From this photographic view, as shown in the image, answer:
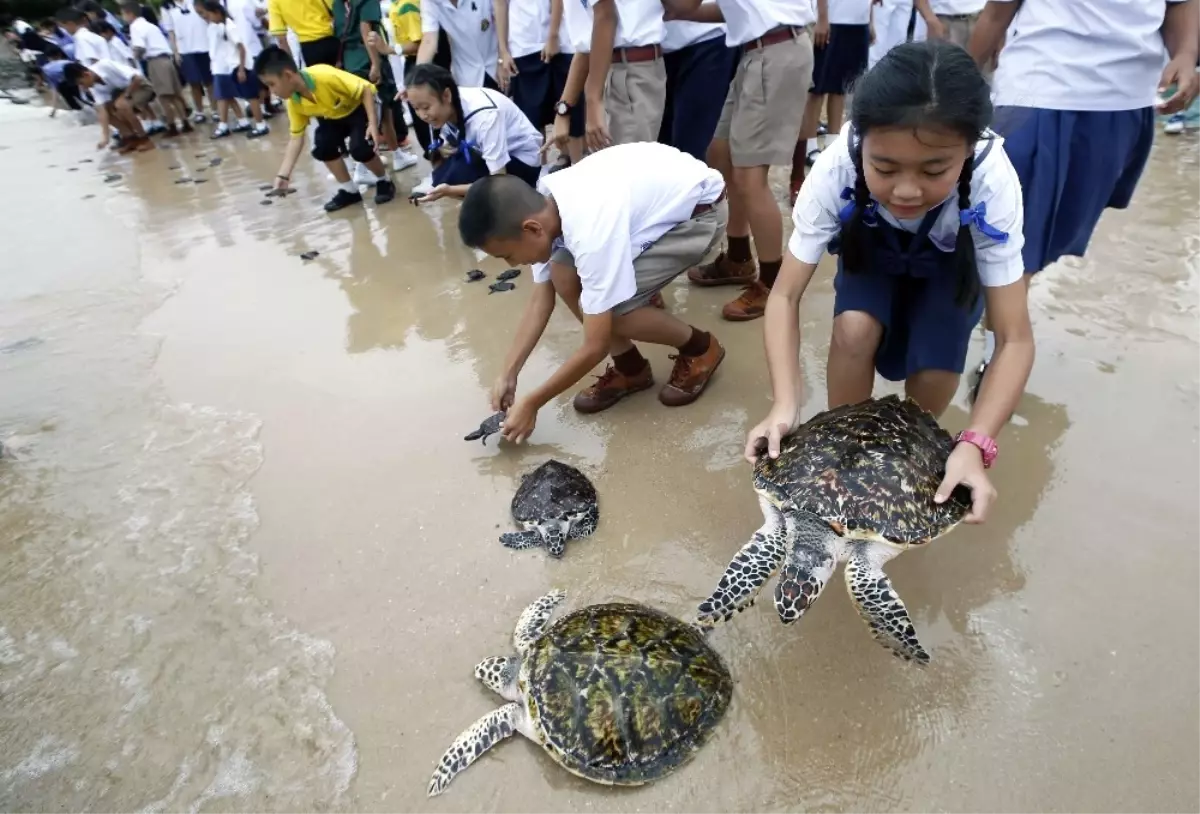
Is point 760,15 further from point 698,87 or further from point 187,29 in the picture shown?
point 187,29

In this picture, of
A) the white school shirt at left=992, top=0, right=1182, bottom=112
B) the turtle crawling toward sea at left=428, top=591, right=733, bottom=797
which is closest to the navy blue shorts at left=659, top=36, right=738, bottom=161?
the white school shirt at left=992, top=0, right=1182, bottom=112

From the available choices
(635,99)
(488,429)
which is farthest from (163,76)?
(488,429)

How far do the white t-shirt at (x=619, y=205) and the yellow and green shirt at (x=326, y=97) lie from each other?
3843 mm

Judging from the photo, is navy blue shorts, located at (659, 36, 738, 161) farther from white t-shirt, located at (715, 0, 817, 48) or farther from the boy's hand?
the boy's hand

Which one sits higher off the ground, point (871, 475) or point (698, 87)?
point (698, 87)

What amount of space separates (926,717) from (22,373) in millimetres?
4708

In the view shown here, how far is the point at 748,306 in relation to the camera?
3.41m

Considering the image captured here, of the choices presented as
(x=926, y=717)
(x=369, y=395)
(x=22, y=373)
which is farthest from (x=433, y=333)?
(x=926, y=717)

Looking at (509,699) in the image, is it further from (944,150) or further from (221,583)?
(944,150)

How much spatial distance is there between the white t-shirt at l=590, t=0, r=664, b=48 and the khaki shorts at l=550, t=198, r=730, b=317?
1.03 meters

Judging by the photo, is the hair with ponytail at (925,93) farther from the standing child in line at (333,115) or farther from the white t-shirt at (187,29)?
the white t-shirt at (187,29)

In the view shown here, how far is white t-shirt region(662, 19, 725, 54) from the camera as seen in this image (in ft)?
11.4

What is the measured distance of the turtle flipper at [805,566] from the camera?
1.61 metres

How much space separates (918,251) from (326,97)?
17.3ft
